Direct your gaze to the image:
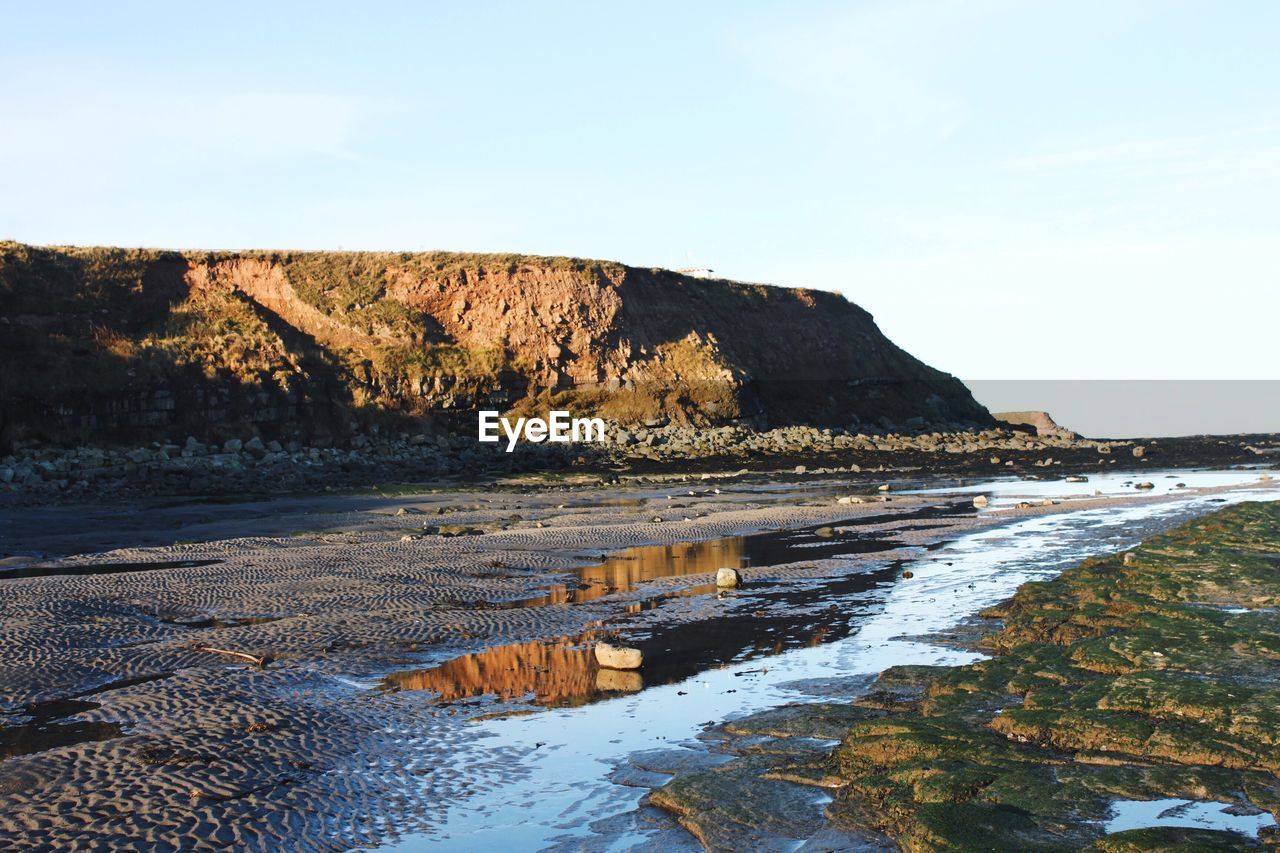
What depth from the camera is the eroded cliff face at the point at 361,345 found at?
40688 mm

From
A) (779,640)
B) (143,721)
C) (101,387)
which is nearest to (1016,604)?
(779,640)

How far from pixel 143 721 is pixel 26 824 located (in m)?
2.29

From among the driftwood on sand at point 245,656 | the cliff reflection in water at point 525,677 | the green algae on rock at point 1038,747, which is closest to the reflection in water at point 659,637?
the cliff reflection in water at point 525,677

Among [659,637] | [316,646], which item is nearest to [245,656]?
[316,646]

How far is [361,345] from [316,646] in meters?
39.0

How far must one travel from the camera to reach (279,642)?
1194 cm

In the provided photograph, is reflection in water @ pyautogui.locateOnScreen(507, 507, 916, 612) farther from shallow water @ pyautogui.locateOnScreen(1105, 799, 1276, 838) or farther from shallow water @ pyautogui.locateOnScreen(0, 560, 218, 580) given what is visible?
shallow water @ pyautogui.locateOnScreen(1105, 799, 1276, 838)

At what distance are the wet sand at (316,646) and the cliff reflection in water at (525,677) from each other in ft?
0.14

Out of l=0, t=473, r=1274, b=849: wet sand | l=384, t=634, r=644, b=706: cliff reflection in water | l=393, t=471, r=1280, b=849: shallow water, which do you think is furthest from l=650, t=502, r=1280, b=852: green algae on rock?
l=0, t=473, r=1274, b=849: wet sand

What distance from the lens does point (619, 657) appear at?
36.1ft

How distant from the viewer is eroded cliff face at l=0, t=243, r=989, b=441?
4069 centimetres

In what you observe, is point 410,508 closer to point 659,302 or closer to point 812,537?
point 812,537

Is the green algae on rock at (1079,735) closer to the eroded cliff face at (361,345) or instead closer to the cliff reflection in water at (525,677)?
the cliff reflection in water at (525,677)

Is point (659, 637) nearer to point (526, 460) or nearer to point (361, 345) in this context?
point (526, 460)
